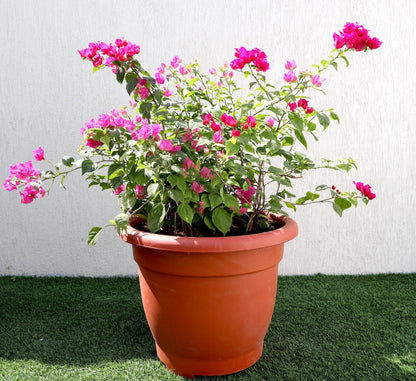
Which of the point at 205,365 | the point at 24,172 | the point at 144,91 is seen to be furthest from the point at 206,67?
the point at 205,365

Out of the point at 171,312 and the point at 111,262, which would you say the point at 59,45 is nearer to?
the point at 111,262

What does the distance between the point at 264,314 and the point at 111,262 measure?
123cm

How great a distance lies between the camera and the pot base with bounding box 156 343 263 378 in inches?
52.5

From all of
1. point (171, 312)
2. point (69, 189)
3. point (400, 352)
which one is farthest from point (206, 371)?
point (69, 189)

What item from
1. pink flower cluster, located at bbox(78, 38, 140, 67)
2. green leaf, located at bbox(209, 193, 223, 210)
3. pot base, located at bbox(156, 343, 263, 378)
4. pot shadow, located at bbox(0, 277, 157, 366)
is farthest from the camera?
pot shadow, located at bbox(0, 277, 157, 366)

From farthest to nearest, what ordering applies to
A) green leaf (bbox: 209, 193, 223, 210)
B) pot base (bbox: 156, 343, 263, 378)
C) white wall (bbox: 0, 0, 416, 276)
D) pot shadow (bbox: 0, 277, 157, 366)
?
white wall (bbox: 0, 0, 416, 276), pot shadow (bbox: 0, 277, 157, 366), pot base (bbox: 156, 343, 263, 378), green leaf (bbox: 209, 193, 223, 210)

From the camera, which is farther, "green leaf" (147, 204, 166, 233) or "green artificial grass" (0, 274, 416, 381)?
"green artificial grass" (0, 274, 416, 381)

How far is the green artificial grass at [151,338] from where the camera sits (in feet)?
4.54

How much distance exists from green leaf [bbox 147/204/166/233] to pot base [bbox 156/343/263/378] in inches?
17.9

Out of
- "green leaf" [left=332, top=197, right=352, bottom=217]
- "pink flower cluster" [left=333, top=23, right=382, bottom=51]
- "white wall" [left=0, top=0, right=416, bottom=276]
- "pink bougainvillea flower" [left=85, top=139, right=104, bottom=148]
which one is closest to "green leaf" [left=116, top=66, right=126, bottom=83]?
"pink bougainvillea flower" [left=85, top=139, right=104, bottom=148]

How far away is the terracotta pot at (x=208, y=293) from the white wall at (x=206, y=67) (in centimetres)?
104

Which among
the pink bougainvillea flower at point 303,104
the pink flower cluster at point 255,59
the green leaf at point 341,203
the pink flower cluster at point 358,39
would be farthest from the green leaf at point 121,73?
the green leaf at point 341,203

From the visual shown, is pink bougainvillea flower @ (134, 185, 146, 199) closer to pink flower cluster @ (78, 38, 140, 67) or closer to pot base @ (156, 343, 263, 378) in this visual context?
pink flower cluster @ (78, 38, 140, 67)

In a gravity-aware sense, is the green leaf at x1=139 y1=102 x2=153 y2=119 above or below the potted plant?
above
